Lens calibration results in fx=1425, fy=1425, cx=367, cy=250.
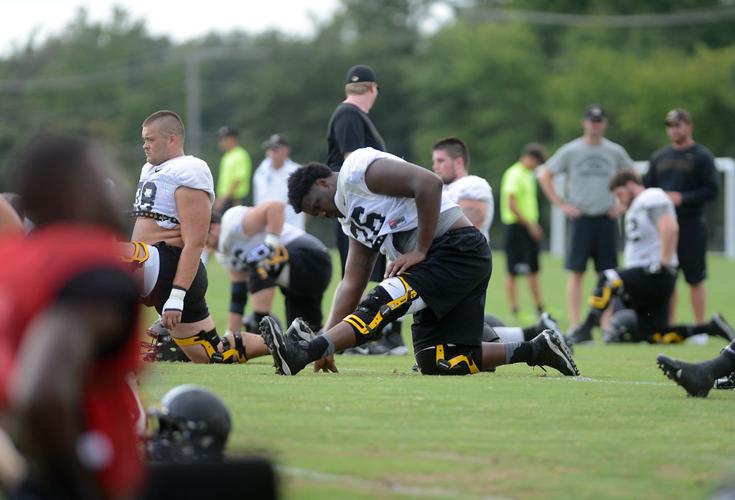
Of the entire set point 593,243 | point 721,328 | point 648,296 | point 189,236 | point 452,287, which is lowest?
point 721,328

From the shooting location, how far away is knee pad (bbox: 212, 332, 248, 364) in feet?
33.9

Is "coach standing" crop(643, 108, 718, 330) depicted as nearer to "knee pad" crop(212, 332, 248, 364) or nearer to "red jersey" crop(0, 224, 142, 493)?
"knee pad" crop(212, 332, 248, 364)

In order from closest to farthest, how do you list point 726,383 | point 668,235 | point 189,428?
point 189,428 < point 726,383 < point 668,235

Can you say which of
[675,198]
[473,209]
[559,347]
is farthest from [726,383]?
[675,198]

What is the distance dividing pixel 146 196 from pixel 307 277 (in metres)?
3.33

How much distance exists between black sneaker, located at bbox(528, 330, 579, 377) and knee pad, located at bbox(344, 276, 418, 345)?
3.27ft

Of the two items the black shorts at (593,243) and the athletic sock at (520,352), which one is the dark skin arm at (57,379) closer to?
the athletic sock at (520,352)

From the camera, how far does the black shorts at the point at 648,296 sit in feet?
47.9

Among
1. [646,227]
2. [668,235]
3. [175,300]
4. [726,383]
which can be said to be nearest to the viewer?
[726,383]

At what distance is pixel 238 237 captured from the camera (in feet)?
43.7

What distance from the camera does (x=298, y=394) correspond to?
774 cm

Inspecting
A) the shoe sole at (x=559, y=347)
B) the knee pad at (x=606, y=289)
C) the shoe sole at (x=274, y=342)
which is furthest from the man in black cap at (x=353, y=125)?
the knee pad at (x=606, y=289)

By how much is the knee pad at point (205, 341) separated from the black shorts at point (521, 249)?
9059mm

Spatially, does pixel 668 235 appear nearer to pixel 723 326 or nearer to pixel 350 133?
pixel 723 326
